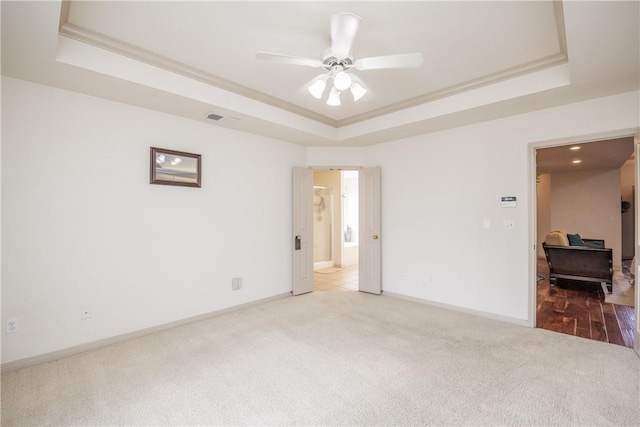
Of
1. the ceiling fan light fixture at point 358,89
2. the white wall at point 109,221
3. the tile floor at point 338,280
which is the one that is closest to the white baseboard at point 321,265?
the tile floor at point 338,280

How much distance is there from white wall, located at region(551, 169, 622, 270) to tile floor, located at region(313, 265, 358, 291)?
5.96 m

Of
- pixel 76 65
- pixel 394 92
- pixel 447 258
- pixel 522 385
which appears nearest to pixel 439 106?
pixel 394 92

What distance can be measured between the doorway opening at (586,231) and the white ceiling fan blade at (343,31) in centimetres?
277

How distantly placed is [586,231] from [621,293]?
3802mm

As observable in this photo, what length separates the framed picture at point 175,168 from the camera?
3443mm

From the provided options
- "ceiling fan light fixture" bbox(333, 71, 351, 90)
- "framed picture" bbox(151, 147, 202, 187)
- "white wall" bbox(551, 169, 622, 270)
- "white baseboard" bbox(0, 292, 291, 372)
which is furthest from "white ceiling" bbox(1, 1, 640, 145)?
"white wall" bbox(551, 169, 622, 270)

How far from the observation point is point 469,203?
13.4ft

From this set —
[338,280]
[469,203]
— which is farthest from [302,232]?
[469,203]

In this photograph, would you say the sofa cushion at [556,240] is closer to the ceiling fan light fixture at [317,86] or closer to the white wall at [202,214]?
the white wall at [202,214]

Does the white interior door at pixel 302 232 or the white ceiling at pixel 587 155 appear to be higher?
the white ceiling at pixel 587 155

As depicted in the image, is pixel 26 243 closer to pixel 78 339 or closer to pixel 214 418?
pixel 78 339

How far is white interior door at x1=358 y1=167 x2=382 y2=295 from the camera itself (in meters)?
5.00

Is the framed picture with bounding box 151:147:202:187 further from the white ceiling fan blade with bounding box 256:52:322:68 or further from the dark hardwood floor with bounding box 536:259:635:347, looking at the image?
the dark hardwood floor with bounding box 536:259:635:347

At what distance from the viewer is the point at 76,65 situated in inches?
97.1
